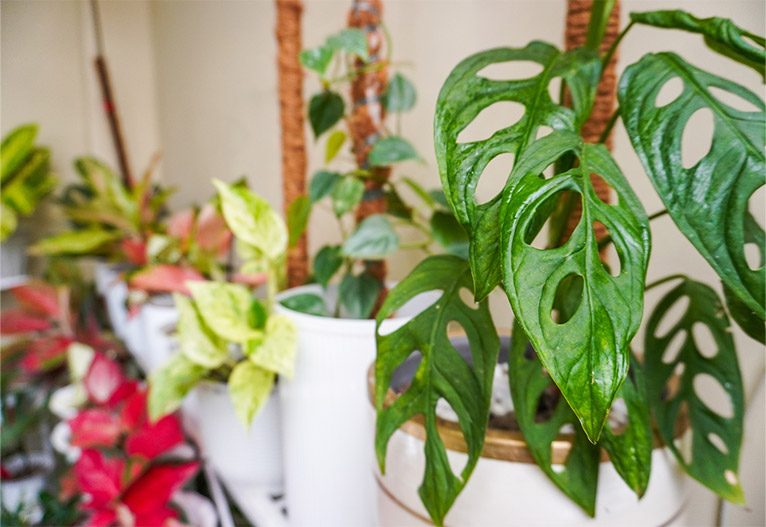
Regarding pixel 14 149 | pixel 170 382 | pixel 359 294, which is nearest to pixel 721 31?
pixel 359 294

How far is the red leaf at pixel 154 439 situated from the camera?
2.45 ft

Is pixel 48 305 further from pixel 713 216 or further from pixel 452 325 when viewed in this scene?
pixel 713 216

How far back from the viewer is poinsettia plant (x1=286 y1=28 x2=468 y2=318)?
53 centimetres

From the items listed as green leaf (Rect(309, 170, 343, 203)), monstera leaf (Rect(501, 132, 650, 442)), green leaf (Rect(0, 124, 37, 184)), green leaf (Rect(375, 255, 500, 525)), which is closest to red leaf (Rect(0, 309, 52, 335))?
green leaf (Rect(0, 124, 37, 184))

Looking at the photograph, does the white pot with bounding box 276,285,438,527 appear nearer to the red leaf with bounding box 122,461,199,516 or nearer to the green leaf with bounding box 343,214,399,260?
the green leaf with bounding box 343,214,399,260

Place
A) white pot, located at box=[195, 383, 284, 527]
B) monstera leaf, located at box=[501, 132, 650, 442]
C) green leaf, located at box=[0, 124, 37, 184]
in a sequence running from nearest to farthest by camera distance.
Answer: monstera leaf, located at box=[501, 132, 650, 442] → white pot, located at box=[195, 383, 284, 527] → green leaf, located at box=[0, 124, 37, 184]

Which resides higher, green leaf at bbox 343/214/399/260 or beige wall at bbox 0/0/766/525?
beige wall at bbox 0/0/766/525

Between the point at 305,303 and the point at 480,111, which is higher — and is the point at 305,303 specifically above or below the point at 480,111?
below

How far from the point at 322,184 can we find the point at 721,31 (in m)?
0.40

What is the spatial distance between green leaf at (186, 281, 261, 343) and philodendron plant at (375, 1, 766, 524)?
11.6 inches

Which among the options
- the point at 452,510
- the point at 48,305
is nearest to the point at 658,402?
the point at 452,510

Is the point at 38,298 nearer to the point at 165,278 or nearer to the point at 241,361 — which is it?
the point at 165,278

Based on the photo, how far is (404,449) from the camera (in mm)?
394

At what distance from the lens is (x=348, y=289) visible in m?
0.60
